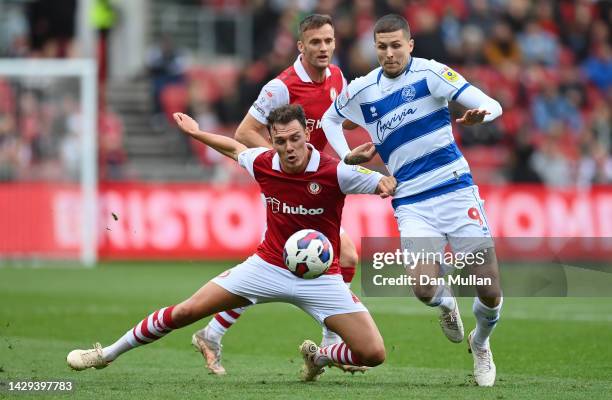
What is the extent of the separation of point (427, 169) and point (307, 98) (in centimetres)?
148

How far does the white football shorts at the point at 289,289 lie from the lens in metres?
8.74

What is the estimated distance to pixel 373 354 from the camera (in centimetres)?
870

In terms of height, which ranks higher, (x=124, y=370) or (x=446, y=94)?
(x=446, y=94)

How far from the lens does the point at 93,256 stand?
20.9 metres

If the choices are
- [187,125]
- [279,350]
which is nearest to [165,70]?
[279,350]

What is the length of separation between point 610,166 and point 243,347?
11.8 m

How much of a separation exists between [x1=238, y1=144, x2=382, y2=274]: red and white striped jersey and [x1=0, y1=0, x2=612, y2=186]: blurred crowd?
11.8 metres

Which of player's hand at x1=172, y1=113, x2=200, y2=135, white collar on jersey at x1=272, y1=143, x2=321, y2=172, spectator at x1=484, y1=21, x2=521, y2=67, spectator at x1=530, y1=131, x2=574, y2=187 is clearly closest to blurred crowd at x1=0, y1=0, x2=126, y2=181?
spectator at x1=530, y1=131, x2=574, y2=187

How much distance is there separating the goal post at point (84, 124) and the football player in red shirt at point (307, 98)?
35.3ft

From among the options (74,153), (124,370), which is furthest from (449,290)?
(74,153)

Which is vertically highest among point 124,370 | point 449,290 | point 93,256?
point 449,290

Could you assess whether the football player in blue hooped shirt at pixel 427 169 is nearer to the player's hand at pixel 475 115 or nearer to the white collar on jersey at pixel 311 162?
the player's hand at pixel 475 115

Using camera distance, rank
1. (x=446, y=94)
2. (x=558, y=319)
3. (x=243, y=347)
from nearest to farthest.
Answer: (x=446, y=94) → (x=243, y=347) → (x=558, y=319)

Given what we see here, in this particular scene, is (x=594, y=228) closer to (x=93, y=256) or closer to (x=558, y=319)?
(x=558, y=319)
